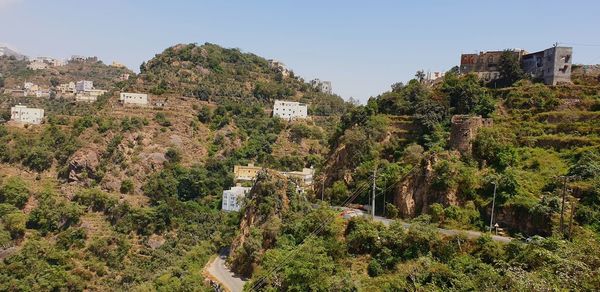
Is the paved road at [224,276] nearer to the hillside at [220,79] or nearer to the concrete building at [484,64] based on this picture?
the concrete building at [484,64]

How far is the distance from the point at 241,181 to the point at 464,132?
31.3 m

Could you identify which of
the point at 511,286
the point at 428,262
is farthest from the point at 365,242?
the point at 511,286

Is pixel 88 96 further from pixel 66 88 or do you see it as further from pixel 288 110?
pixel 288 110

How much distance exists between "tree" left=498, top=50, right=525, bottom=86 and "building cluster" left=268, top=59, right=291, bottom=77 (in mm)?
53257

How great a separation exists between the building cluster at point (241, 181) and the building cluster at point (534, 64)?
16.3 metres

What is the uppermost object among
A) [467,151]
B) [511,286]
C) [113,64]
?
[113,64]

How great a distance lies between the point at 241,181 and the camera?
5288 centimetres

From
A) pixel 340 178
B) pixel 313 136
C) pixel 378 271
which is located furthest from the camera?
pixel 313 136

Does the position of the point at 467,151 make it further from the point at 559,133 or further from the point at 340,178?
the point at 340,178

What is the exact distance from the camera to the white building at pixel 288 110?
218 feet

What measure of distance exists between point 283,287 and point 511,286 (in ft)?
40.2

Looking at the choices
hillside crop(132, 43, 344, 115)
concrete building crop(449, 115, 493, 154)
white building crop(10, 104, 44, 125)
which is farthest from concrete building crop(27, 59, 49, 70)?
concrete building crop(449, 115, 493, 154)

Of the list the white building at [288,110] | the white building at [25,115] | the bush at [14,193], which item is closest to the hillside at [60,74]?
the white building at [25,115]

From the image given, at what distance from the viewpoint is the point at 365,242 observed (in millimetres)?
22016
